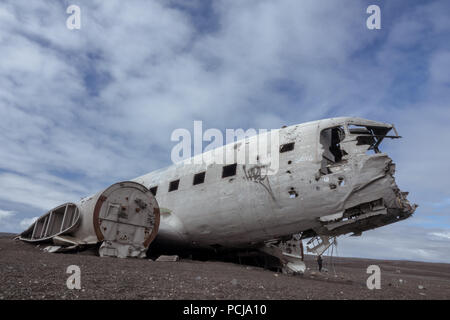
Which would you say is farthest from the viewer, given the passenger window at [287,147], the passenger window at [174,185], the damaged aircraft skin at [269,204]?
the passenger window at [174,185]

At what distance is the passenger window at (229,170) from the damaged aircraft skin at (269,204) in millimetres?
46

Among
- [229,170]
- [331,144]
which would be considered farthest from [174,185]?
[331,144]

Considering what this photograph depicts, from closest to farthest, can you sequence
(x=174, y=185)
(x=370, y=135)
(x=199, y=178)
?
1. (x=370, y=135)
2. (x=199, y=178)
3. (x=174, y=185)

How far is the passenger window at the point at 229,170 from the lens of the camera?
13.0 metres

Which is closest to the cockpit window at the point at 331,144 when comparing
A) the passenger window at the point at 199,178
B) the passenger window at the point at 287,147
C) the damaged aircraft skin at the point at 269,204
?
the damaged aircraft skin at the point at 269,204

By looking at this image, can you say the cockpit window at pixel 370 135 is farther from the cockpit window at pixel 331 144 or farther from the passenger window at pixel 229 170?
the passenger window at pixel 229 170

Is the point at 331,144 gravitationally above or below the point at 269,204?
above

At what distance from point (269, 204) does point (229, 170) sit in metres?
2.47

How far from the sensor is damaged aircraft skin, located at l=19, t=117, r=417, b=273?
1007 cm

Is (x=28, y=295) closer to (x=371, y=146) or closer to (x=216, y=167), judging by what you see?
(x=216, y=167)

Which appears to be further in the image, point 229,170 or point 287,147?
point 229,170

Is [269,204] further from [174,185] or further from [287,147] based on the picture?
[174,185]

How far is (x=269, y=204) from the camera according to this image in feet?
37.6

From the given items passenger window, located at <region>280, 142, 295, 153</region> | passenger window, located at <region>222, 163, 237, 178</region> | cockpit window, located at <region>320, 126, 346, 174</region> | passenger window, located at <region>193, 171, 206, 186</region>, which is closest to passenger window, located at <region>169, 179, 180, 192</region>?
passenger window, located at <region>193, 171, 206, 186</region>
